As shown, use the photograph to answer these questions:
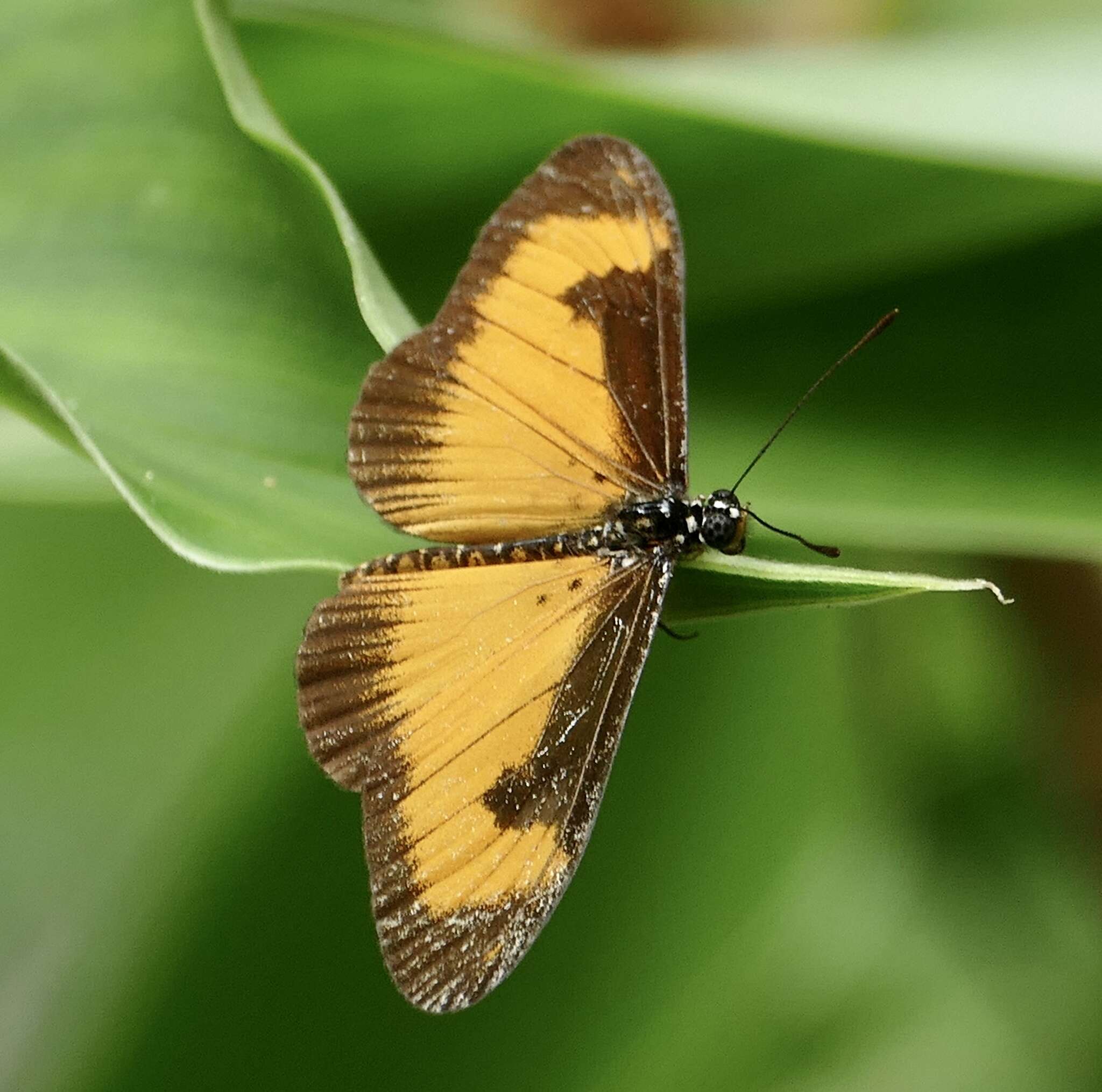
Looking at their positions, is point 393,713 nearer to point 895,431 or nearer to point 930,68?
point 895,431

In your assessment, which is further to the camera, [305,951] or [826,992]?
[826,992]

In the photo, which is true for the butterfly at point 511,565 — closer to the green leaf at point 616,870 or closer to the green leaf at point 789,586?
the green leaf at point 789,586

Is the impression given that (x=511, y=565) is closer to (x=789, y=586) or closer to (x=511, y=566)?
(x=511, y=566)

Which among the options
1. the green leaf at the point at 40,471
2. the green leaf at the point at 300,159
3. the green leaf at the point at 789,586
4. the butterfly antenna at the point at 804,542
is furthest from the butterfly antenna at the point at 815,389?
the green leaf at the point at 40,471

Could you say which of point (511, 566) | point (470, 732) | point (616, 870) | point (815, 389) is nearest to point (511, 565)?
point (511, 566)

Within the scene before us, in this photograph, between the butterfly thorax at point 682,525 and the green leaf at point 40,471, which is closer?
the butterfly thorax at point 682,525

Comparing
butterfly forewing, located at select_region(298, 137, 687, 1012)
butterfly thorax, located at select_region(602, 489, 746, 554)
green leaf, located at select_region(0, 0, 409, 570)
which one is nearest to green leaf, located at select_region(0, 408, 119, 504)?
green leaf, located at select_region(0, 0, 409, 570)

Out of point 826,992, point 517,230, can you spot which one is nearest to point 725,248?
point 517,230
